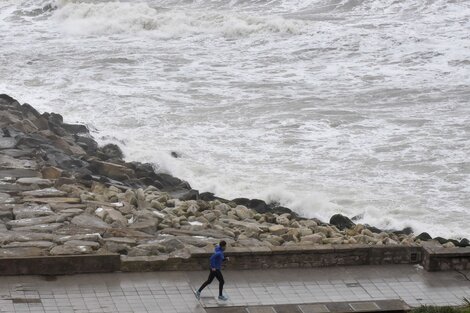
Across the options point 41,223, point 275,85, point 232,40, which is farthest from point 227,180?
point 232,40

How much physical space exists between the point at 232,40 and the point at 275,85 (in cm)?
968

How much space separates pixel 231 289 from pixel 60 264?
2393mm

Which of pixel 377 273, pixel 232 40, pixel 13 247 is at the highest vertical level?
pixel 13 247

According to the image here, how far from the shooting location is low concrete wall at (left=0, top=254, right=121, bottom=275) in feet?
44.6

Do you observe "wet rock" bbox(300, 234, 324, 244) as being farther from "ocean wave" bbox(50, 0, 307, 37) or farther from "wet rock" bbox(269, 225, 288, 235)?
"ocean wave" bbox(50, 0, 307, 37)

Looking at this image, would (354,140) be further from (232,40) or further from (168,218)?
(232,40)

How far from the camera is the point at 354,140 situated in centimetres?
2642

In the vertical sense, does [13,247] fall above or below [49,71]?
above

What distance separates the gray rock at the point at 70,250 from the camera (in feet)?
48.2

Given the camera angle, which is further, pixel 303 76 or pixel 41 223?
pixel 303 76

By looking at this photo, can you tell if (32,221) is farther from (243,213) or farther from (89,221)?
(243,213)

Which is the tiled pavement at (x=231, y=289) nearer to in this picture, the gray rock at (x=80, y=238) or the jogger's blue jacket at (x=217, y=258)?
the jogger's blue jacket at (x=217, y=258)

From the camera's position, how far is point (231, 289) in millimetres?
13906

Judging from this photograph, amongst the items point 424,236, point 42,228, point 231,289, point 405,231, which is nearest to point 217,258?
point 231,289
